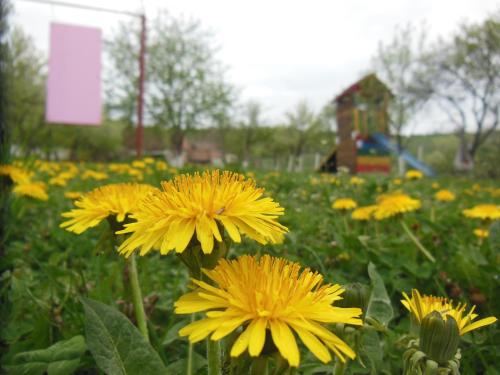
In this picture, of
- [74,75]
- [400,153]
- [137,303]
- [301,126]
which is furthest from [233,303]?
[301,126]

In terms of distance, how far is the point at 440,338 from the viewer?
441 millimetres

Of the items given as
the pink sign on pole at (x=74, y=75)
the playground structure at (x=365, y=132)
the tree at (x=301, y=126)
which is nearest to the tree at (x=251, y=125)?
the tree at (x=301, y=126)

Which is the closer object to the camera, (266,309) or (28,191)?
(266,309)

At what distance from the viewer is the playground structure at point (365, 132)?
14.8 metres

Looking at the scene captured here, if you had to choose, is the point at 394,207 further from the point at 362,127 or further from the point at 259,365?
the point at 362,127

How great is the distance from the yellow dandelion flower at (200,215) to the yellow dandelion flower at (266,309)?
4cm

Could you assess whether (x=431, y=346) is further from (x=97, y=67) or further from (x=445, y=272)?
(x=97, y=67)

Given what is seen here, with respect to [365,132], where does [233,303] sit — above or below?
below

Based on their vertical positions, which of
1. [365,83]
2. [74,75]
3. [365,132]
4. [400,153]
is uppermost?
[365,83]

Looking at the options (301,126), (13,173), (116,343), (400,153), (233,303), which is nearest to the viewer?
(233,303)

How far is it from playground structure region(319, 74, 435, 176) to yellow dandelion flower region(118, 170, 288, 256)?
1385 centimetres

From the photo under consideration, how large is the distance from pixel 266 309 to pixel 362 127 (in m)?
16.1

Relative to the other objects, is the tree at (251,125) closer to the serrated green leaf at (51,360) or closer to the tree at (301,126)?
the tree at (301,126)

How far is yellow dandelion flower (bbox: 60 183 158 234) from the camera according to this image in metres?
0.64
